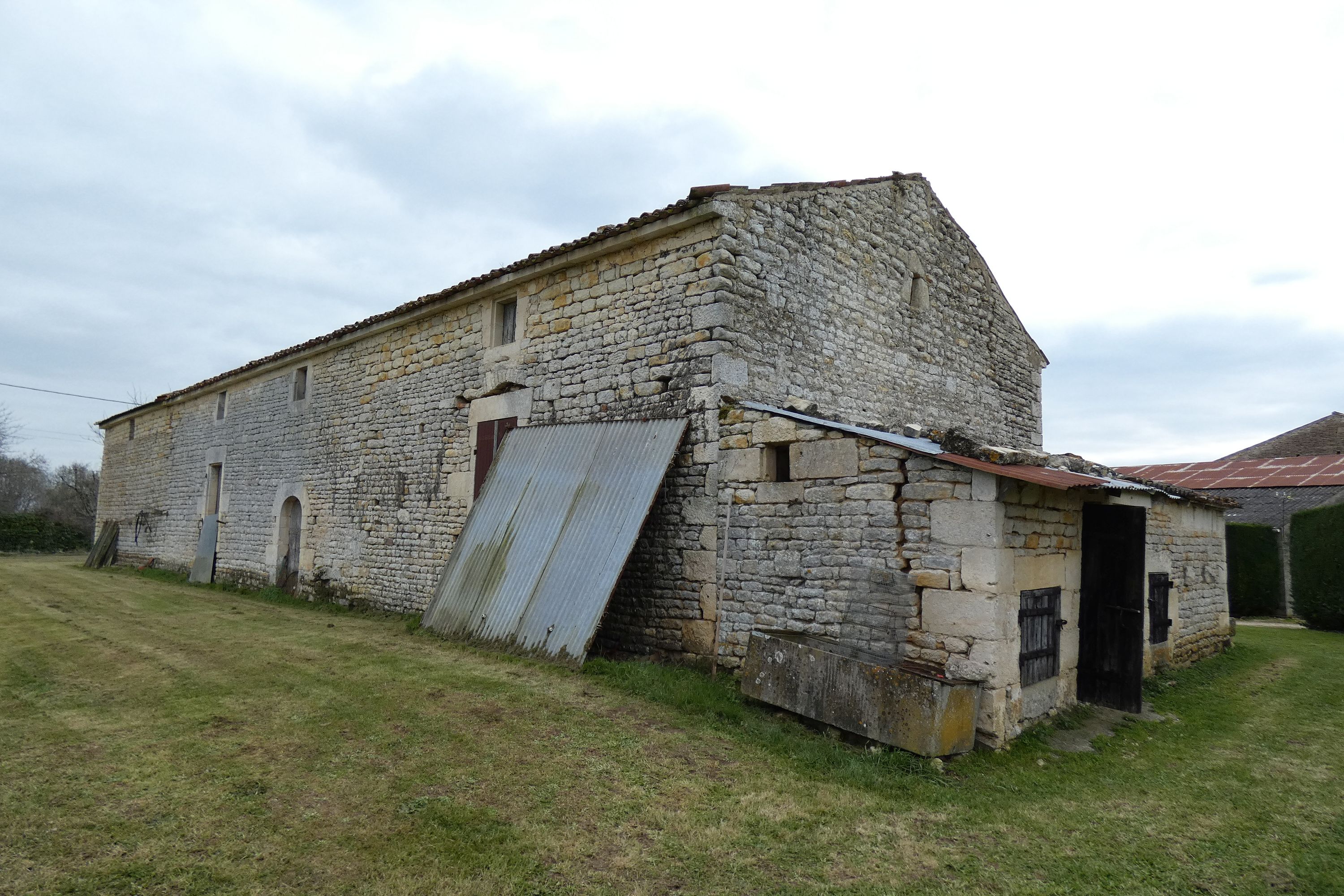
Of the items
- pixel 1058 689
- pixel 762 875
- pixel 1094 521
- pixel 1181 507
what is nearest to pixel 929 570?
pixel 1058 689

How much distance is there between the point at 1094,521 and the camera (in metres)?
6.78

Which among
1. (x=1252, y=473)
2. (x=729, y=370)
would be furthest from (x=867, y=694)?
(x=1252, y=473)

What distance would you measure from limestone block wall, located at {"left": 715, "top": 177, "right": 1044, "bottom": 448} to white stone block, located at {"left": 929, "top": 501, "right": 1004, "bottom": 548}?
8.34 feet

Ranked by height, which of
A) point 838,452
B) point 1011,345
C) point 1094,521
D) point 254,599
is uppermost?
point 1011,345

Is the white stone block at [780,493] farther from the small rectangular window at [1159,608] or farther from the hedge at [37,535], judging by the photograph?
the hedge at [37,535]

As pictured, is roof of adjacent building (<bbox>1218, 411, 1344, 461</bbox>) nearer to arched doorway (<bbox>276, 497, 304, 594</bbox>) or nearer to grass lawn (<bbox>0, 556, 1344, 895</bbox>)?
grass lawn (<bbox>0, 556, 1344, 895</bbox>)

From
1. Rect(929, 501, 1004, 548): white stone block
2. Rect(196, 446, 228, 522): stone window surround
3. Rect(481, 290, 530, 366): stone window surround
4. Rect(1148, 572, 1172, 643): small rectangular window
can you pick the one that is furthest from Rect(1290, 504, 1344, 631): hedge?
Rect(196, 446, 228, 522): stone window surround

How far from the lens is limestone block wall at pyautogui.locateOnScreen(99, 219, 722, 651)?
7527 millimetres

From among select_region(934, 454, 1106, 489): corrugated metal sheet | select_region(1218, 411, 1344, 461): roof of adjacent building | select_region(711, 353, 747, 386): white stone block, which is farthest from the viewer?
select_region(1218, 411, 1344, 461): roof of adjacent building

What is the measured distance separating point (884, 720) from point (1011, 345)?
888 cm

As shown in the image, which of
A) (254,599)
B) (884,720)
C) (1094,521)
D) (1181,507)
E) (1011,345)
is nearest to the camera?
(884,720)

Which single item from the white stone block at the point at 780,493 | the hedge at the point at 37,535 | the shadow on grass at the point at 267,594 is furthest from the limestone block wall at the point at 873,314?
the hedge at the point at 37,535

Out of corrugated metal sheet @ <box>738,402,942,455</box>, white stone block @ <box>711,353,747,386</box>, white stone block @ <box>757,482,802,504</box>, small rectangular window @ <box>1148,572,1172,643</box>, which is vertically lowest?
small rectangular window @ <box>1148,572,1172,643</box>

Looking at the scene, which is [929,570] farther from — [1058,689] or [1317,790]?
[1317,790]
